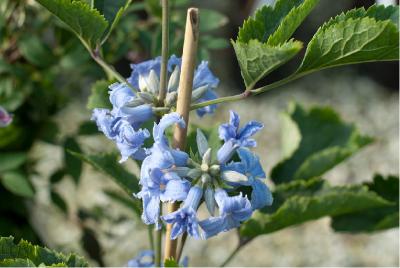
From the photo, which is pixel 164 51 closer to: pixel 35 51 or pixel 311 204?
pixel 311 204

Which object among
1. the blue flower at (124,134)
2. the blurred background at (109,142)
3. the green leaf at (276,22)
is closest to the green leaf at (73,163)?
the blurred background at (109,142)

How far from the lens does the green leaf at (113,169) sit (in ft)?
2.48

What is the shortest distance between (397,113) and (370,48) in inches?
96.4

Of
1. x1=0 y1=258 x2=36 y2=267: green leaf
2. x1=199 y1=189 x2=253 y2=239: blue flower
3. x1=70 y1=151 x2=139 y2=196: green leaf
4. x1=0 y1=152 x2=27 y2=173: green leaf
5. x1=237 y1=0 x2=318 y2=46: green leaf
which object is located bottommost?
x1=0 y1=258 x2=36 y2=267: green leaf

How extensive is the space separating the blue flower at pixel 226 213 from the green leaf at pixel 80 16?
0.17 metres

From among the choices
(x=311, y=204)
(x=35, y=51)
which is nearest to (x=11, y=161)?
(x=35, y=51)

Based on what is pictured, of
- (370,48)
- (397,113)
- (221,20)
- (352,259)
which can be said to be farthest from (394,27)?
(397,113)

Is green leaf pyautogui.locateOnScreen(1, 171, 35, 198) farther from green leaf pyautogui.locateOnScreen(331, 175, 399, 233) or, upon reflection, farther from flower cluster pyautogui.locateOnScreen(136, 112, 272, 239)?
flower cluster pyautogui.locateOnScreen(136, 112, 272, 239)

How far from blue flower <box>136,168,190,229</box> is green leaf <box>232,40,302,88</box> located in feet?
0.32

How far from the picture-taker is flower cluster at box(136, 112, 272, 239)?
1.90ft

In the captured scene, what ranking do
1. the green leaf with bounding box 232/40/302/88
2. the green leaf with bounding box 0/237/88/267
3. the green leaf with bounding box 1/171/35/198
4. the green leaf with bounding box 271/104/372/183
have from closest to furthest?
the green leaf with bounding box 232/40/302/88 → the green leaf with bounding box 0/237/88/267 → the green leaf with bounding box 271/104/372/183 → the green leaf with bounding box 1/171/35/198

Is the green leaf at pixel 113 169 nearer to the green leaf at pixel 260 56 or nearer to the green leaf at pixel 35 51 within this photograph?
the green leaf at pixel 260 56

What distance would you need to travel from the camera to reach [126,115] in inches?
24.8

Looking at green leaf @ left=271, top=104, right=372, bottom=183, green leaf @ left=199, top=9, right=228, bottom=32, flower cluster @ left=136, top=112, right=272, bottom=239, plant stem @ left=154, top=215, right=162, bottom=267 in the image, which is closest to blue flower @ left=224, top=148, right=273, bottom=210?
flower cluster @ left=136, top=112, right=272, bottom=239
